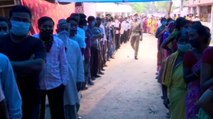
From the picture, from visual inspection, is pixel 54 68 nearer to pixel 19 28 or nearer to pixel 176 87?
pixel 19 28

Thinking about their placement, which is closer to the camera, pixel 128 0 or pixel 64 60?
pixel 64 60

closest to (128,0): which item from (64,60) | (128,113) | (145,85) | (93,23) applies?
(93,23)

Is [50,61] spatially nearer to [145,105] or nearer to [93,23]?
[145,105]

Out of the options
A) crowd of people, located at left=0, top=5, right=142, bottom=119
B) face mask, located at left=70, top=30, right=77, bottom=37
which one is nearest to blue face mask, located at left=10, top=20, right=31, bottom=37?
crowd of people, located at left=0, top=5, right=142, bottom=119

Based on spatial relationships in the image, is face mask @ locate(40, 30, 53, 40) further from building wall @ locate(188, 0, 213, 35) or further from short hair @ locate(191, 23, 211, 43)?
building wall @ locate(188, 0, 213, 35)

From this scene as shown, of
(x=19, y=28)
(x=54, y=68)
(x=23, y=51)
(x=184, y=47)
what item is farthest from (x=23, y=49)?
(x=184, y=47)

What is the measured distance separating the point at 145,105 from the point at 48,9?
3.78 metres

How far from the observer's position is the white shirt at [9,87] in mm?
2721

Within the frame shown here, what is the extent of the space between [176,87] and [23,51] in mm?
1943

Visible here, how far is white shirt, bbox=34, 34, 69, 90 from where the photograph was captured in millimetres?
4859

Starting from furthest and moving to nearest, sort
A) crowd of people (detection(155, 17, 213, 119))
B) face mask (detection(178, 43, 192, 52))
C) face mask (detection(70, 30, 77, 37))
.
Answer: face mask (detection(70, 30, 77, 37)) < face mask (detection(178, 43, 192, 52)) < crowd of people (detection(155, 17, 213, 119))

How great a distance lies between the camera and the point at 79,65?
589cm

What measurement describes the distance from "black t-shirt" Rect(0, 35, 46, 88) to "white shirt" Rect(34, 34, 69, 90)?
40.7 inches

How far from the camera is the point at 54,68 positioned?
4.89 m
